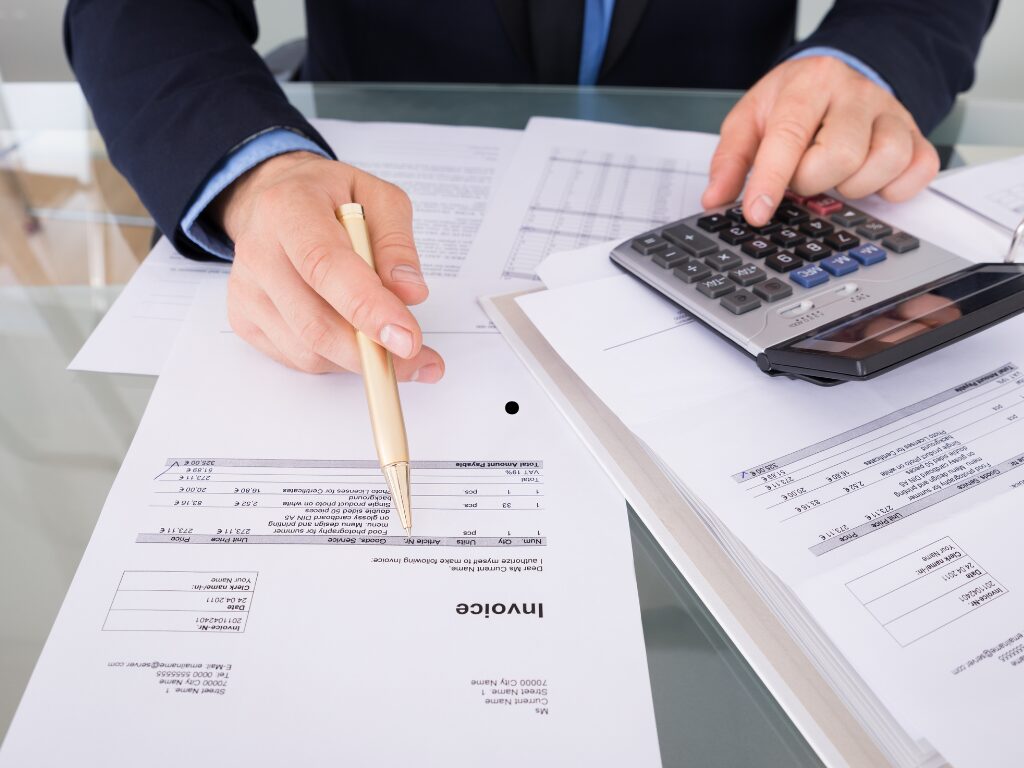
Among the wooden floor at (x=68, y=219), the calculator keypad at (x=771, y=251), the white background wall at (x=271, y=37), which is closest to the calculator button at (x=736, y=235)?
the calculator keypad at (x=771, y=251)

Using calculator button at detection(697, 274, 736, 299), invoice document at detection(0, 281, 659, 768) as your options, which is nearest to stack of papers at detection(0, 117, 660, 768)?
invoice document at detection(0, 281, 659, 768)

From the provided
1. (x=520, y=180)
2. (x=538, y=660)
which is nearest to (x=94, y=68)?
(x=520, y=180)

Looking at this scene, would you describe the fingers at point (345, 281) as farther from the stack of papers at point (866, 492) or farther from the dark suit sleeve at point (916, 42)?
the dark suit sleeve at point (916, 42)

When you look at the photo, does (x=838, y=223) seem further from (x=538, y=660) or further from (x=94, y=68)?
(x=94, y=68)

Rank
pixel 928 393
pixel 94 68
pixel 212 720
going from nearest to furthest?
pixel 212 720, pixel 928 393, pixel 94 68

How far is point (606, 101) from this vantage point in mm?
736

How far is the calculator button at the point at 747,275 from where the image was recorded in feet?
1.31

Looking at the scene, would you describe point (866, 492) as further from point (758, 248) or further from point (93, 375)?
point (93, 375)

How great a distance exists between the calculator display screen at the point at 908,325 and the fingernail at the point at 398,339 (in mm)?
165

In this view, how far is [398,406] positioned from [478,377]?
0.08 m

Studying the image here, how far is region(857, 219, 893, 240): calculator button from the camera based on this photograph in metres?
0.44

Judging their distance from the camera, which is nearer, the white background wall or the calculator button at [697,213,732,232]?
the calculator button at [697,213,732,232]

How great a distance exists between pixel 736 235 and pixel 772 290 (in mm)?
68

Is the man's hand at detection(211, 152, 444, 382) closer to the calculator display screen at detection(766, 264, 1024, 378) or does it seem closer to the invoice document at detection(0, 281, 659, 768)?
the invoice document at detection(0, 281, 659, 768)
